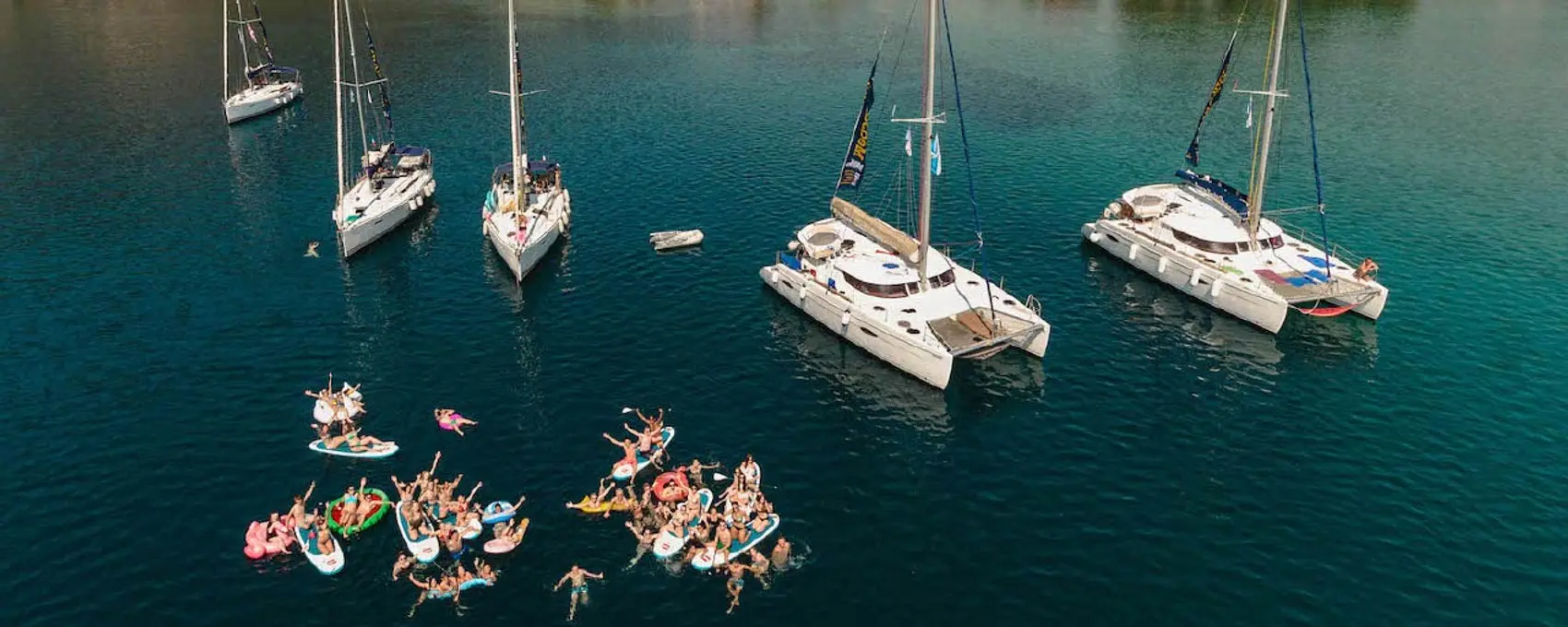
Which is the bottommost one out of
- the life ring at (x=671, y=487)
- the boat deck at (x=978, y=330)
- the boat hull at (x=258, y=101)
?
the life ring at (x=671, y=487)

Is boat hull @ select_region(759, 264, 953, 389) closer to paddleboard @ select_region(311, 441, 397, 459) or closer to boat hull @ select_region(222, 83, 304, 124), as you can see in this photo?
paddleboard @ select_region(311, 441, 397, 459)

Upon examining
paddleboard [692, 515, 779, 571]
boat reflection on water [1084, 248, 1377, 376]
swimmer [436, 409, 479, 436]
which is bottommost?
paddleboard [692, 515, 779, 571]

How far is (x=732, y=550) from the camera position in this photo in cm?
4956

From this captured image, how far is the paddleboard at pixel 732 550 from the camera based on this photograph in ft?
160

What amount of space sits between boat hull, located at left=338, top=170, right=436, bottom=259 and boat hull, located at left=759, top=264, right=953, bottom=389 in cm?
3470

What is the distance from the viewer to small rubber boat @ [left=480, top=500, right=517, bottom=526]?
5184 cm

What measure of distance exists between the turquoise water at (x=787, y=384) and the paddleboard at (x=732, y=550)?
0.94 meters

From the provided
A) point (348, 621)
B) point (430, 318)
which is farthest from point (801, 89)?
point (348, 621)

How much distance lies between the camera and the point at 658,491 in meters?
53.6

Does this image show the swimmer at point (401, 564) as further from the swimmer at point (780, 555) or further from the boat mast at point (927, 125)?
the boat mast at point (927, 125)

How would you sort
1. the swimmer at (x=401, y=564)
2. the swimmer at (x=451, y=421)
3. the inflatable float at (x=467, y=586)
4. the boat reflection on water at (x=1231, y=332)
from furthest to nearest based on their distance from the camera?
the boat reflection on water at (x=1231, y=332) → the swimmer at (x=451, y=421) → the swimmer at (x=401, y=564) → the inflatable float at (x=467, y=586)

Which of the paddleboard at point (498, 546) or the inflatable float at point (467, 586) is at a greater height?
the paddleboard at point (498, 546)

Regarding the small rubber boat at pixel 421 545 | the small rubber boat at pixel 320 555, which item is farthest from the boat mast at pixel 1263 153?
the small rubber boat at pixel 320 555

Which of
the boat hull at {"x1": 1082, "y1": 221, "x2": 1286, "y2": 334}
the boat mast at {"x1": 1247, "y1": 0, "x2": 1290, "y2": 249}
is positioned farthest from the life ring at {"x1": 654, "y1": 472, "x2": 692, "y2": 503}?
the boat mast at {"x1": 1247, "y1": 0, "x2": 1290, "y2": 249}
